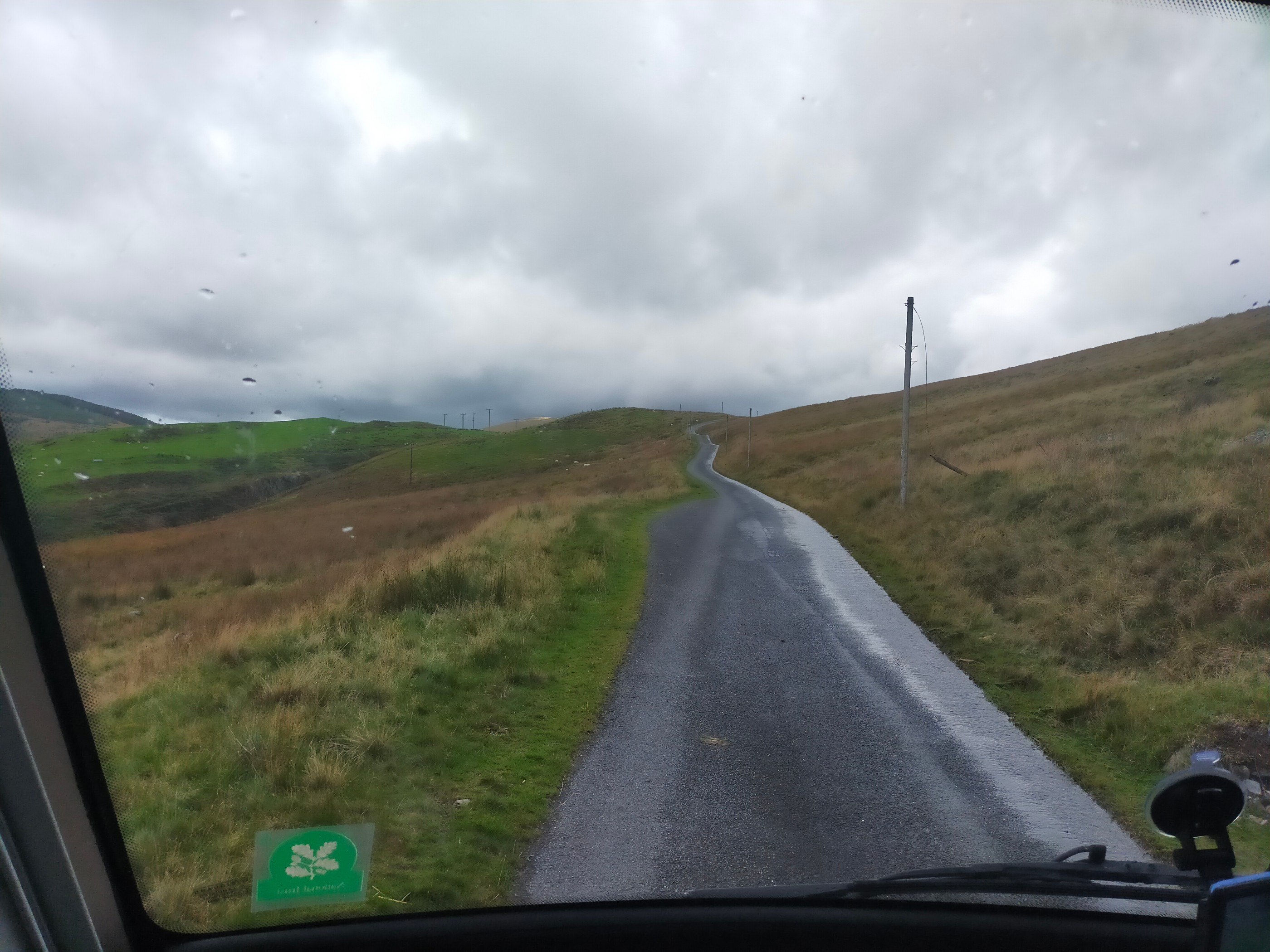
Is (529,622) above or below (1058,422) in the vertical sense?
below

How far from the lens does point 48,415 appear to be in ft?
9.02

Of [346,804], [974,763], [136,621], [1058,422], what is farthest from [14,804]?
Answer: [1058,422]

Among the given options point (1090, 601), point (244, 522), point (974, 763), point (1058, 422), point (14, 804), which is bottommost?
point (974, 763)

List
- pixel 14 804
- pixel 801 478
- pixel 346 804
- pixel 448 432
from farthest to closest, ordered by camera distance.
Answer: pixel 801 478 < pixel 448 432 < pixel 346 804 < pixel 14 804

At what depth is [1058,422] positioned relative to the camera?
82.3ft

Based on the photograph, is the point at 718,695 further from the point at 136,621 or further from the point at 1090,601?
the point at 136,621

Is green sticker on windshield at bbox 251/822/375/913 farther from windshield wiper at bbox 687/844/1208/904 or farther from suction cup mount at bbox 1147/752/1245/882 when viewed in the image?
suction cup mount at bbox 1147/752/1245/882

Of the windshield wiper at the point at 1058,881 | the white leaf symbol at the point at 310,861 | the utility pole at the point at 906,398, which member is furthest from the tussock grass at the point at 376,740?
the utility pole at the point at 906,398

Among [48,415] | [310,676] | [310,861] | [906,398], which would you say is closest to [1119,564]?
[310,676]

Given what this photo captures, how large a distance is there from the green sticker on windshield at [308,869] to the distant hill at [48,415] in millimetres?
1944

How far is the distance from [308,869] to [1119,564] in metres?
8.81

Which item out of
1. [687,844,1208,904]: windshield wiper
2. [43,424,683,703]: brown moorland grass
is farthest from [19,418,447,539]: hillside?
[687,844,1208,904]: windshield wiper

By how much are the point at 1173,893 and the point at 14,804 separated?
365 centimetres

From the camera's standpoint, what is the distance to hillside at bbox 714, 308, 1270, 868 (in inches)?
215
